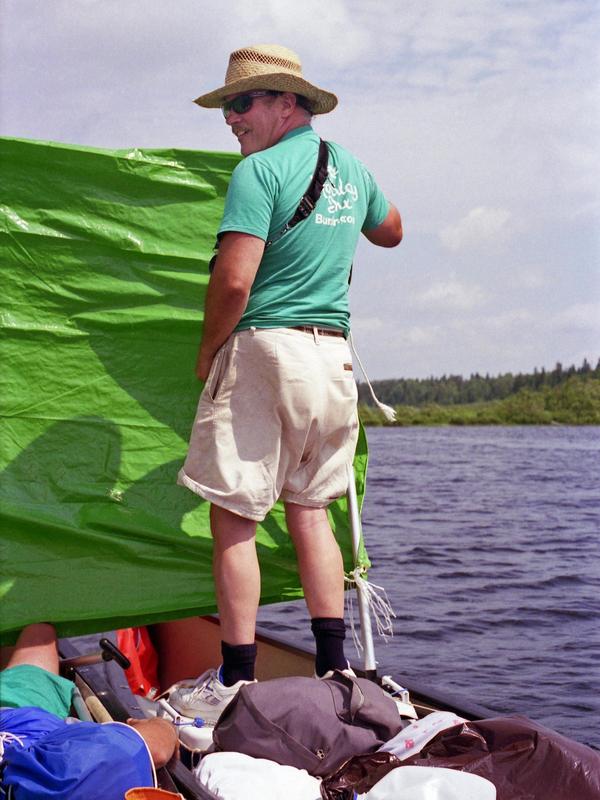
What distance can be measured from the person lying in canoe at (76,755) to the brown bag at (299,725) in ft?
0.72

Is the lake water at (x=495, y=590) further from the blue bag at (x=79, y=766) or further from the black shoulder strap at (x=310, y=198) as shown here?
the black shoulder strap at (x=310, y=198)

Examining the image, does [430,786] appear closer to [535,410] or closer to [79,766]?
[79,766]

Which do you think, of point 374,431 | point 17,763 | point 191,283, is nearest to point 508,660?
point 191,283

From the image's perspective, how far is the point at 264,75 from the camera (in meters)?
3.57

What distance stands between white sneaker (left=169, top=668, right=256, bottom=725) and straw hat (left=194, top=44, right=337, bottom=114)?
2.03 meters

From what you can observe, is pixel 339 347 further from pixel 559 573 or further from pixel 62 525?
pixel 559 573

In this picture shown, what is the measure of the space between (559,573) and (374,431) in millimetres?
56608

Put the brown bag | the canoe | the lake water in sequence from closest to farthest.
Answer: the brown bag, the canoe, the lake water

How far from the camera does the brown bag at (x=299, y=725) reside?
3049mm

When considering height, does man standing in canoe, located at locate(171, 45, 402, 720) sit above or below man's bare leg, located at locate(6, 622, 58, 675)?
above

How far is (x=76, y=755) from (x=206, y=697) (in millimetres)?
975

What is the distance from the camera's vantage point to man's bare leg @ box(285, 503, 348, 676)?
12.0 feet

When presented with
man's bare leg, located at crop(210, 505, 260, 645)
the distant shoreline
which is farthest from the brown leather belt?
the distant shoreline

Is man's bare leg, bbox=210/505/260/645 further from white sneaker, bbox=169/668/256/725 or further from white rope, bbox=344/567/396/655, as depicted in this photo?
white rope, bbox=344/567/396/655
